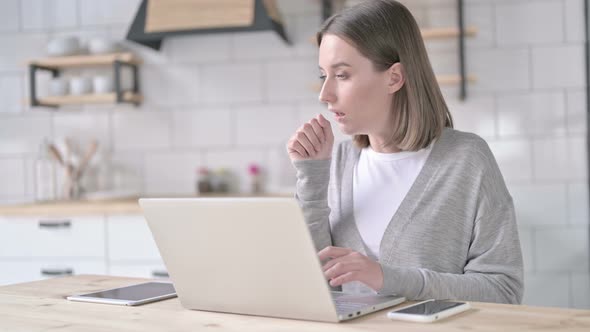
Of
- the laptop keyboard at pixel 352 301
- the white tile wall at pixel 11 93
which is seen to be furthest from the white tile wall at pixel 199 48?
the laptop keyboard at pixel 352 301

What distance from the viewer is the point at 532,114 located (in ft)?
11.2

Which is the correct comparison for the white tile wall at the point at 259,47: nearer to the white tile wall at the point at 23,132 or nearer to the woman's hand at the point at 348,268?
the white tile wall at the point at 23,132

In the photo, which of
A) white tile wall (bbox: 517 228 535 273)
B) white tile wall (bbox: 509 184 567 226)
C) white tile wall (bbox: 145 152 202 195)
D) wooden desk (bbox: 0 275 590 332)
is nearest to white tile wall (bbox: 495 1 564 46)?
white tile wall (bbox: 509 184 567 226)

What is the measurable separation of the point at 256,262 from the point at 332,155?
787 millimetres

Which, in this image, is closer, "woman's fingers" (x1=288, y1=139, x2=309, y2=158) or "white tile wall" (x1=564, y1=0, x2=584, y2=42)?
"woman's fingers" (x1=288, y1=139, x2=309, y2=158)

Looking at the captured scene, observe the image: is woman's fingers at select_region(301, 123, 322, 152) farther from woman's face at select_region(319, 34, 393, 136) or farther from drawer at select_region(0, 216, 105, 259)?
drawer at select_region(0, 216, 105, 259)

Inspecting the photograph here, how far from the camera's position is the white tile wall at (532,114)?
339 centimetres

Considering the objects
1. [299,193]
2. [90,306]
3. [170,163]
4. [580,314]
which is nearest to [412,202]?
[299,193]

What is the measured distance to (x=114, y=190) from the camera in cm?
392

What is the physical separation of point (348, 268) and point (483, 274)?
40cm

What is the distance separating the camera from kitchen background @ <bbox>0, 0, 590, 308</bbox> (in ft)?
11.1

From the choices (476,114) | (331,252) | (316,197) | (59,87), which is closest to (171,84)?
(59,87)

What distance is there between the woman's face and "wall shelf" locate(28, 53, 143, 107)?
216cm

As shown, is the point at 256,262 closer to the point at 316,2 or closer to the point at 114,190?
the point at 316,2
